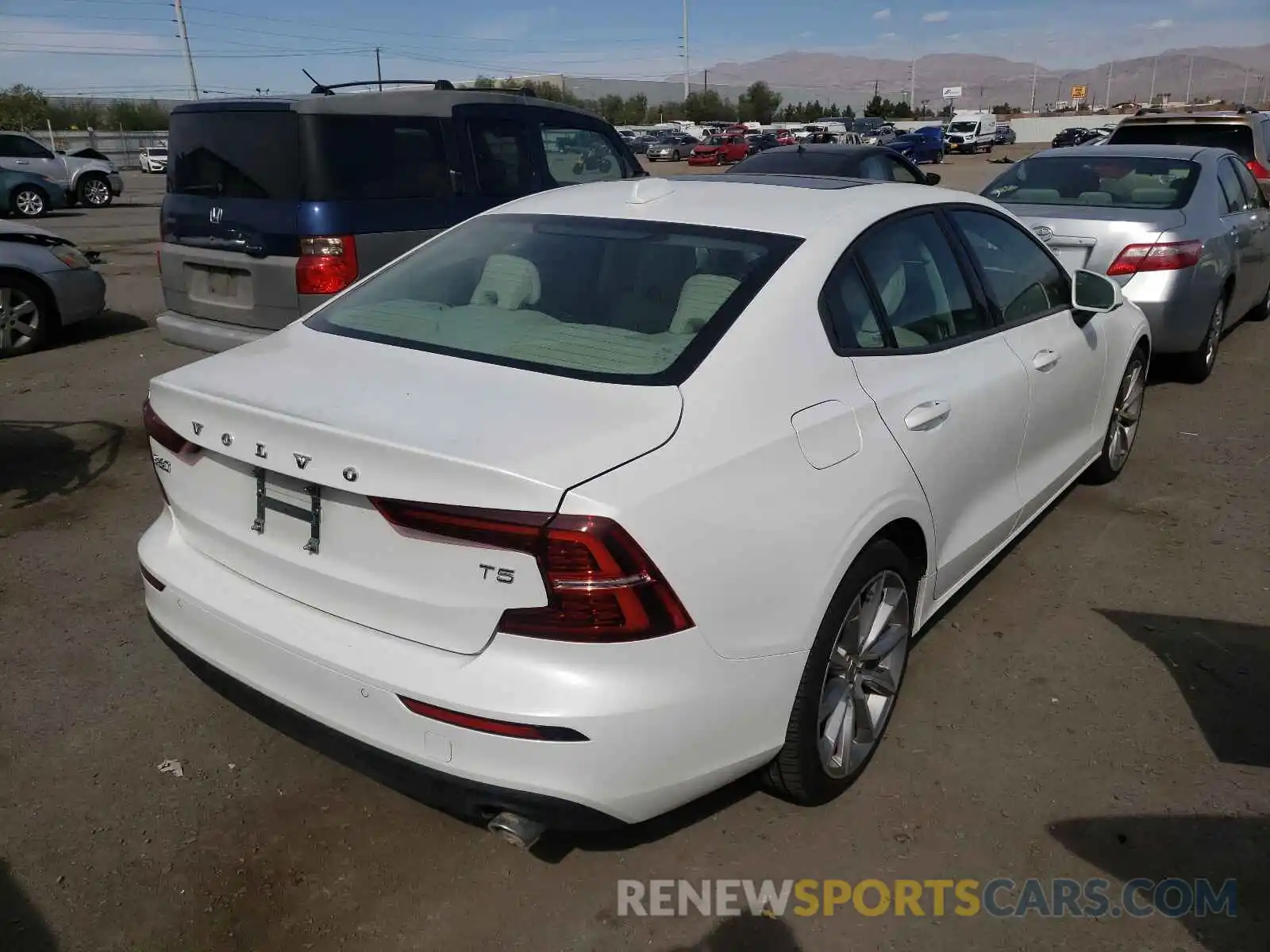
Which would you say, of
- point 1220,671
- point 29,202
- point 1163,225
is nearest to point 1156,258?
point 1163,225

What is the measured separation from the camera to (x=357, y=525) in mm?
2305

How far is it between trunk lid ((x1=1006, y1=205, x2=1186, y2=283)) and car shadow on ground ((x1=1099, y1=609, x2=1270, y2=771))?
132 inches

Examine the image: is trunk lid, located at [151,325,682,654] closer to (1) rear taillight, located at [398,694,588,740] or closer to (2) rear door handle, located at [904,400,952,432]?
(1) rear taillight, located at [398,694,588,740]

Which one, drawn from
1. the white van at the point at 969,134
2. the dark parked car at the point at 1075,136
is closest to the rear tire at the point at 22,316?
the dark parked car at the point at 1075,136

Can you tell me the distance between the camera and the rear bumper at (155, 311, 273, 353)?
599cm

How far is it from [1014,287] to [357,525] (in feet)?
9.33

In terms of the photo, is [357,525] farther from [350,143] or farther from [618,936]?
[350,143]

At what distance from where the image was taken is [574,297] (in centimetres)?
306

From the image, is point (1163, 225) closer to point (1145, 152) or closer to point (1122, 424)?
point (1145, 152)

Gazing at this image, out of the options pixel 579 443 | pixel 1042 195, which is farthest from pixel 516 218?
pixel 1042 195

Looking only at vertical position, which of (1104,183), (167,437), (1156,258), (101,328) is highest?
(1104,183)

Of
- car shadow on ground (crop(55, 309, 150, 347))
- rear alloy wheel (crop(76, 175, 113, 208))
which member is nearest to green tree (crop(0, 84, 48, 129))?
rear alloy wheel (crop(76, 175, 113, 208))

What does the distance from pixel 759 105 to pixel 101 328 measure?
101733mm

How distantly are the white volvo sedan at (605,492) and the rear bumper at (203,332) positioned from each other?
2.83 meters
